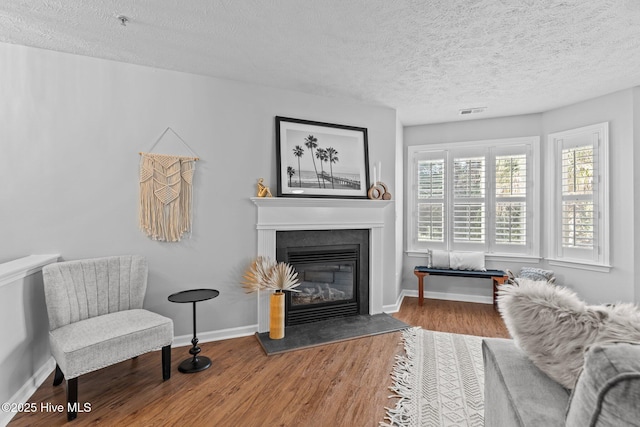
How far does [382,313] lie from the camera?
3645 mm

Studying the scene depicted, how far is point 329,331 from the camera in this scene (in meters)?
3.10

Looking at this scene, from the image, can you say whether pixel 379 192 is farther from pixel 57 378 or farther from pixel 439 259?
pixel 57 378

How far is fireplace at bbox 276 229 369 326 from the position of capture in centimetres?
328

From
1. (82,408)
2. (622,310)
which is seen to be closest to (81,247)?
(82,408)

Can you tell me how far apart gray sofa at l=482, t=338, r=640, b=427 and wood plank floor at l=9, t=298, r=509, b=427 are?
930 millimetres

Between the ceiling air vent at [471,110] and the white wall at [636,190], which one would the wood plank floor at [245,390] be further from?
the ceiling air vent at [471,110]

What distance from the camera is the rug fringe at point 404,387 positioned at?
71.9 inches

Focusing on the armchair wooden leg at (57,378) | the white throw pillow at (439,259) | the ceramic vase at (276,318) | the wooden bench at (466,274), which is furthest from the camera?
the white throw pillow at (439,259)

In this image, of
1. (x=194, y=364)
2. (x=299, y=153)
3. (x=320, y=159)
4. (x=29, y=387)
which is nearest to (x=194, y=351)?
(x=194, y=364)

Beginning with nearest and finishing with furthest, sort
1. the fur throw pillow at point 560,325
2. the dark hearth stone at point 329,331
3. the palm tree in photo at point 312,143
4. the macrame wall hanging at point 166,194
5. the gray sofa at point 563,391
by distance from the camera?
the gray sofa at point 563,391 < the fur throw pillow at point 560,325 < the macrame wall hanging at point 166,194 < the dark hearth stone at point 329,331 < the palm tree in photo at point 312,143

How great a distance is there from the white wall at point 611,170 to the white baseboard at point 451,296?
14 mm

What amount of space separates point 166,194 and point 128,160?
0.42 m

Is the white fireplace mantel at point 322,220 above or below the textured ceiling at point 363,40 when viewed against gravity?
below

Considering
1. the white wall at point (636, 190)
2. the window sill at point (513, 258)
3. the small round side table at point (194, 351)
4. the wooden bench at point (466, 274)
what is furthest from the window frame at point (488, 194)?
the small round side table at point (194, 351)
